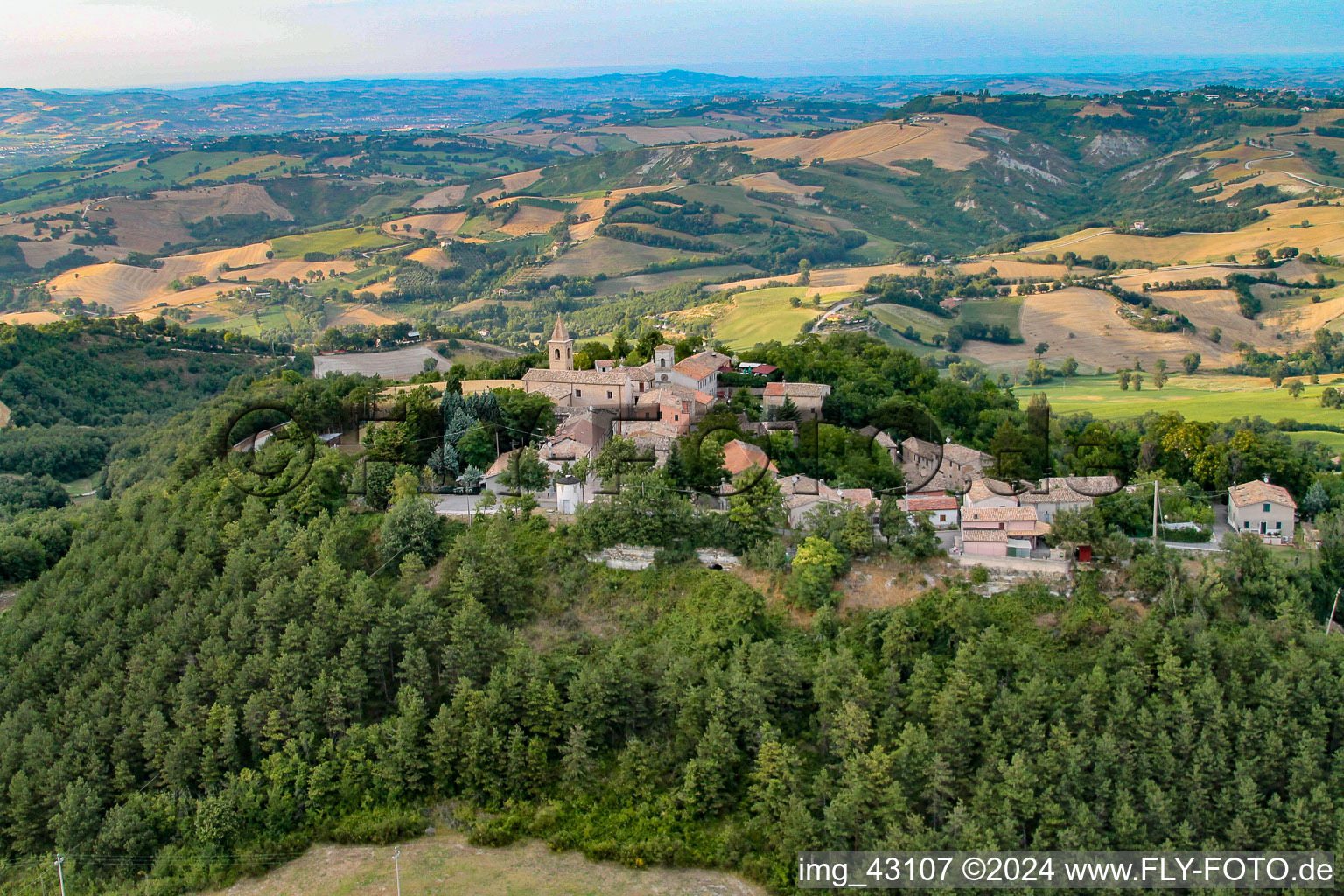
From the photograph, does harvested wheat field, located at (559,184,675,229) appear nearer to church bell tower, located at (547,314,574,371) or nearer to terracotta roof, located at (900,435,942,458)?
church bell tower, located at (547,314,574,371)

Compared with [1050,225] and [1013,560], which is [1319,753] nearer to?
[1013,560]

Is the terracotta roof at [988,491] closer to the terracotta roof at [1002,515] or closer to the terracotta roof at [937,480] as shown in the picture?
the terracotta roof at [1002,515]

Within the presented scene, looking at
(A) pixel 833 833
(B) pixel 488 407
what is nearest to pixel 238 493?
(B) pixel 488 407

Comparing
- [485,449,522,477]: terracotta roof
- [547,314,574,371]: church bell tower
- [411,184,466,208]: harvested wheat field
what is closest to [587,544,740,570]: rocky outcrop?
[485,449,522,477]: terracotta roof

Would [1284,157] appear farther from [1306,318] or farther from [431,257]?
[431,257]

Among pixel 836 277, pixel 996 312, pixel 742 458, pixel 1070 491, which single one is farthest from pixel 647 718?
pixel 836 277

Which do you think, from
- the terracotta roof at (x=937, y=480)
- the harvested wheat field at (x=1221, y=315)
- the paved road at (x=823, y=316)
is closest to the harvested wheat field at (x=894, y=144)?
the harvested wheat field at (x=1221, y=315)
